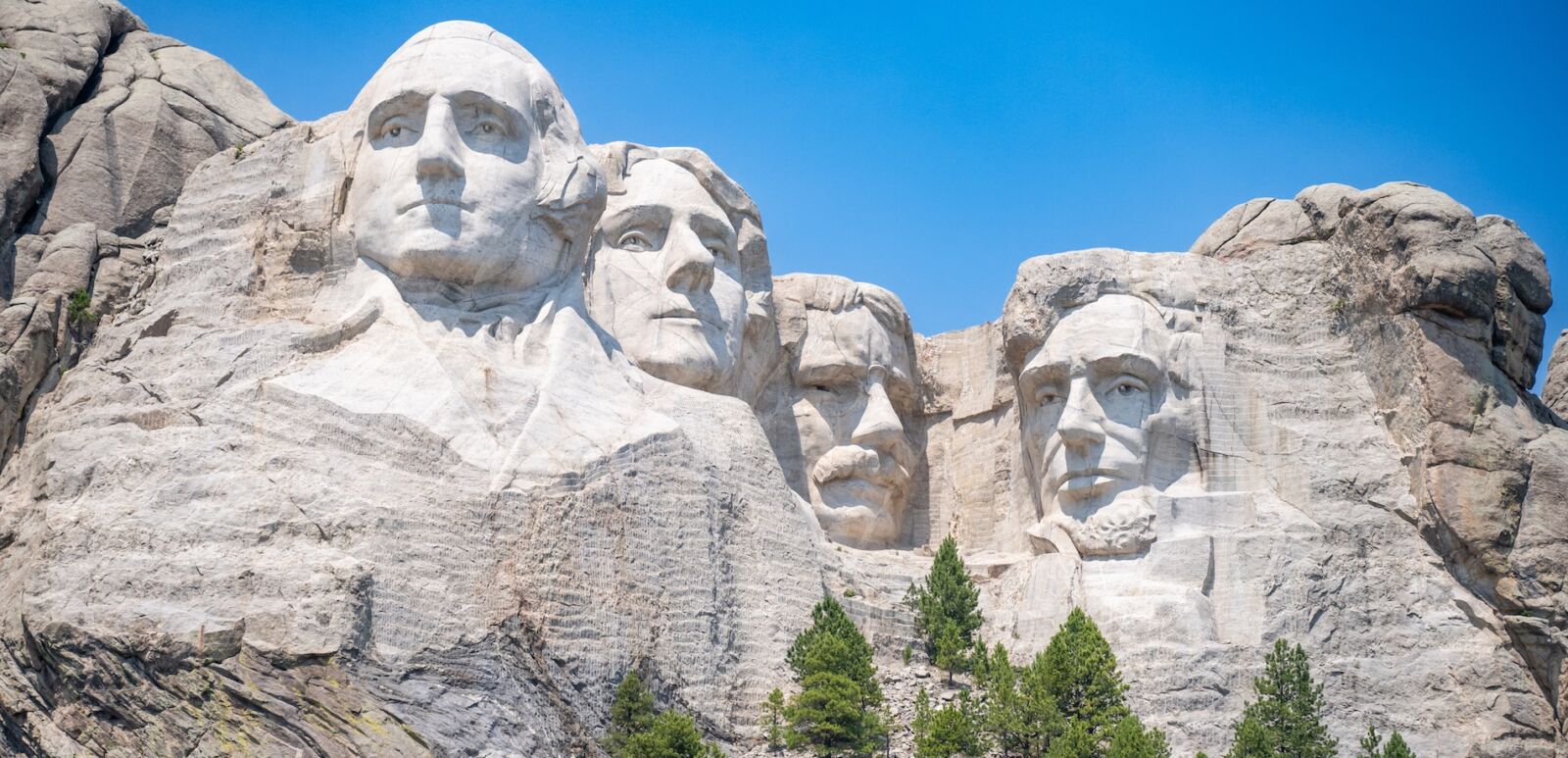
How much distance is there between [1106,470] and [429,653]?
7.21 m

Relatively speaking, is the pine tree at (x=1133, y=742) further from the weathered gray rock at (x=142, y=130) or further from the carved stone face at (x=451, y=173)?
the weathered gray rock at (x=142, y=130)

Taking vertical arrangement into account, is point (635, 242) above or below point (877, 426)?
above

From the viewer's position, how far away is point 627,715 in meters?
20.7

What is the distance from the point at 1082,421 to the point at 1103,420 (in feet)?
0.70

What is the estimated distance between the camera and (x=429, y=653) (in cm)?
2011

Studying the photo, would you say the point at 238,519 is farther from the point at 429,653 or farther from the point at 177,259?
the point at 177,259

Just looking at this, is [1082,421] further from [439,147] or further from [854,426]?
[439,147]

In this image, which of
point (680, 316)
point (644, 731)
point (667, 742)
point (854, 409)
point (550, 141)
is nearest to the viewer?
point (667, 742)

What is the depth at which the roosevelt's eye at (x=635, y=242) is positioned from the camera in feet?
82.5

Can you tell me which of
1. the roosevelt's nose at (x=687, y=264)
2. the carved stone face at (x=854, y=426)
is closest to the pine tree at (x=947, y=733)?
the carved stone face at (x=854, y=426)

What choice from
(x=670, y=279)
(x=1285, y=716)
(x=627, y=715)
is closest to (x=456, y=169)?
(x=670, y=279)

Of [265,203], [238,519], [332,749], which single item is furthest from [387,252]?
[332,749]

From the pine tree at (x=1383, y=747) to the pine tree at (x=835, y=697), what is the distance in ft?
13.4

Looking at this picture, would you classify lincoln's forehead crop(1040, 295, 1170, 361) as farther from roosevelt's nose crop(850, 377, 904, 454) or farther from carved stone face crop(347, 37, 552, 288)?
carved stone face crop(347, 37, 552, 288)
